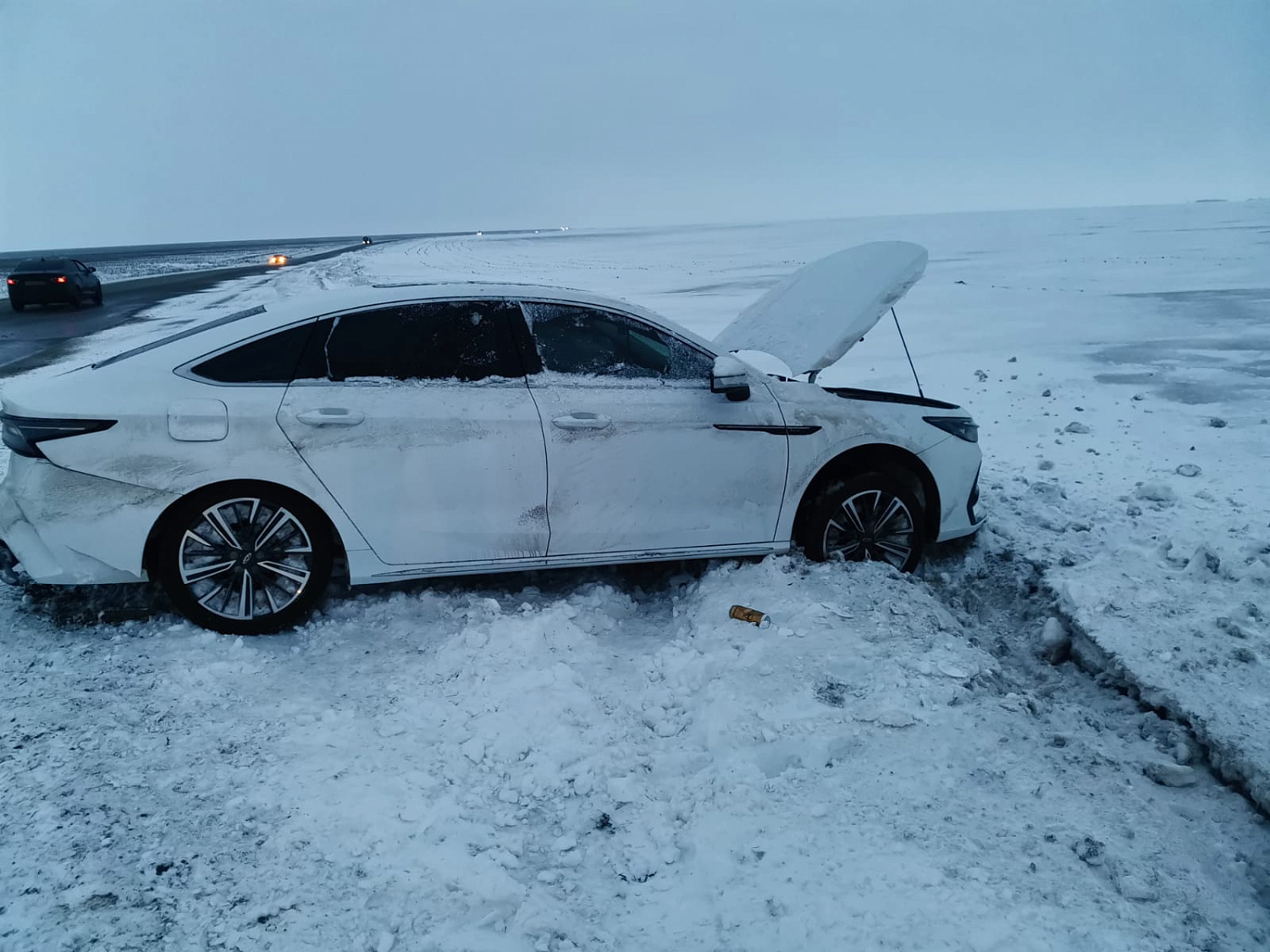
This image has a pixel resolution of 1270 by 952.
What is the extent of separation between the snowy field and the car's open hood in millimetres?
1303

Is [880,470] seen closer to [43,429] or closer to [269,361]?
[269,361]

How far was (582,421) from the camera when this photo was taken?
4234 millimetres

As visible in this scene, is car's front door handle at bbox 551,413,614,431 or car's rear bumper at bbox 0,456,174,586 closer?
car's rear bumper at bbox 0,456,174,586

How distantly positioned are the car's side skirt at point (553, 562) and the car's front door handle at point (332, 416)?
693mm

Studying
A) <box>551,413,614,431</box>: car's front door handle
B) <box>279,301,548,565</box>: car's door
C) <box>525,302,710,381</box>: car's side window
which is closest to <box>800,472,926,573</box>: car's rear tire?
<box>525,302,710,381</box>: car's side window

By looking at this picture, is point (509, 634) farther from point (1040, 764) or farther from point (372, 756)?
point (1040, 764)

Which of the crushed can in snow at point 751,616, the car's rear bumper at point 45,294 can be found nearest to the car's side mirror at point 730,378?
the crushed can in snow at point 751,616

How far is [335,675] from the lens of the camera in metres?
3.90

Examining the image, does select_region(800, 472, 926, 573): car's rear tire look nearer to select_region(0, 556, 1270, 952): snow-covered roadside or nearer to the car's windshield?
select_region(0, 556, 1270, 952): snow-covered roadside

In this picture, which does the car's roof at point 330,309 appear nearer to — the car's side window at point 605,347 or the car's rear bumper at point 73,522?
the car's side window at point 605,347

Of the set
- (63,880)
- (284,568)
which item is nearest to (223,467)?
(284,568)

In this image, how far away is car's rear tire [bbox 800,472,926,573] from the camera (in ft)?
15.5

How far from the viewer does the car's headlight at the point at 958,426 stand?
194 inches

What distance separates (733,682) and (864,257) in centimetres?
320
